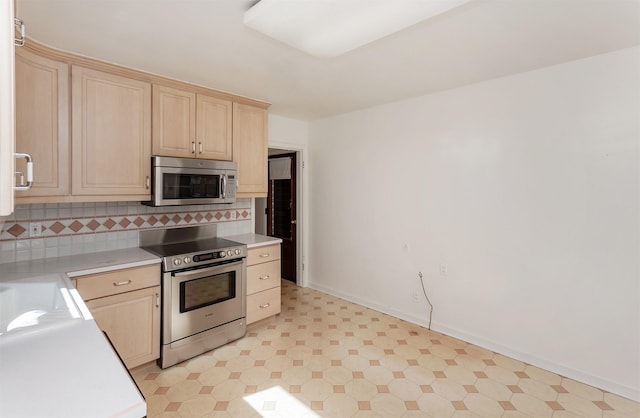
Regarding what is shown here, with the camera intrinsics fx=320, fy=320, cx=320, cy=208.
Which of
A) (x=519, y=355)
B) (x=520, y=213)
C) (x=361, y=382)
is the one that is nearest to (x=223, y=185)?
(x=361, y=382)

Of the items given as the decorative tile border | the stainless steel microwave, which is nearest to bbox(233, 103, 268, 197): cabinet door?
the stainless steel microwave

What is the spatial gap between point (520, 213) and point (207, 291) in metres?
2.80

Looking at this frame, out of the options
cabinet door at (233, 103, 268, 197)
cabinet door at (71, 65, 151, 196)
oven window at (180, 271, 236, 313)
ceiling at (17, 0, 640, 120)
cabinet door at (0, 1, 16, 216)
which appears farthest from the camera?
cabinet door at (233, 103, 268, 197)

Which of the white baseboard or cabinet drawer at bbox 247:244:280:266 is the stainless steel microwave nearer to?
cabinet drawer at bbox 247:244:280:266

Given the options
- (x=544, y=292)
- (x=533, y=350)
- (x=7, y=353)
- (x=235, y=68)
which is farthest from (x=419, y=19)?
(x=533, y=350)

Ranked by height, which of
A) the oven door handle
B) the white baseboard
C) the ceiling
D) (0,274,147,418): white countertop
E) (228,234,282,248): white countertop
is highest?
the ceiling

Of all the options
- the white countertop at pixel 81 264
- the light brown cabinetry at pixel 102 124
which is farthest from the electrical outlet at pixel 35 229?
the light brown cabinetry at pixel 102 124

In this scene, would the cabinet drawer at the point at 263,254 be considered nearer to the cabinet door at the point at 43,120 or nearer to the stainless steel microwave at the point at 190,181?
the stainless steel microwave at the point at 190,181

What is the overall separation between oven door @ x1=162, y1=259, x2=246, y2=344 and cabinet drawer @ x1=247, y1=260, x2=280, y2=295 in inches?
5.5

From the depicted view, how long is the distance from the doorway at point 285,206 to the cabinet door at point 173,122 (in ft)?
6.30

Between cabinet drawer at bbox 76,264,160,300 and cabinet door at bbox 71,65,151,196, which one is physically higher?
cabinet door at bbox 71,65,151,196

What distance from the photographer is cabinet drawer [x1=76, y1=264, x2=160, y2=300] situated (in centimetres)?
221

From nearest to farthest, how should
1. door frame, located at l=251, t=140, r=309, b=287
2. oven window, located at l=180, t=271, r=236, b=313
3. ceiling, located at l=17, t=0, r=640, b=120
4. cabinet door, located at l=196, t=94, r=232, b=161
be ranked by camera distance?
ceiling, located at l=17, t=0, r=640, b=120 < oven window, located at l=180, t=271, r=236, b=313 < cabinet door, located at l=196, t=94, r=232, b=161 < door frame, located at l=251, t=140, r=309, b=287

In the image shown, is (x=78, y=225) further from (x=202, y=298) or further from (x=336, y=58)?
(x=336, y=58)
